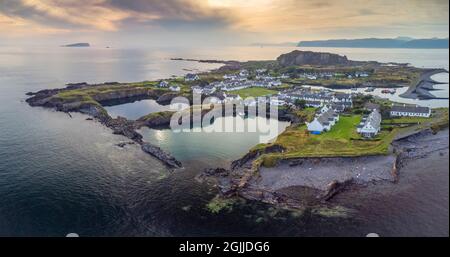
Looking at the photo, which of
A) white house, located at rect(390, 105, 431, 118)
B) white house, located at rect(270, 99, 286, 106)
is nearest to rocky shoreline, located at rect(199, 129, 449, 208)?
white house, located at rect(390, 105, 431, 118)

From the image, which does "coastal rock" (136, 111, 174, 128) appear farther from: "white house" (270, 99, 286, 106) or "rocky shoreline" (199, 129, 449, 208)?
"rocky shoreline" (199, 129, 449, 208)

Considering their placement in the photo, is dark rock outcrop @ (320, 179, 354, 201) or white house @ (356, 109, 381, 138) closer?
dark rock outcrop @ (320, 179, 354, 201)

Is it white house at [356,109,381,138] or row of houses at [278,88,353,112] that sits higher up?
row of houses at [278,88,353,112]

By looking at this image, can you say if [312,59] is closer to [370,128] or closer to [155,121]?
[155,121]

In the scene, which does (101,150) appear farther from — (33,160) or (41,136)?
(41,136)

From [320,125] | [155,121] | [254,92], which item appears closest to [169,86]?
[254,92]

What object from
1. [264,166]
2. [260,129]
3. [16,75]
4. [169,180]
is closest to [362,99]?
[260,129]

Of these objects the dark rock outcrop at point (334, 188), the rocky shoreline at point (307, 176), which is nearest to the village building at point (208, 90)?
the rocky shoreline at point (307, 176)
